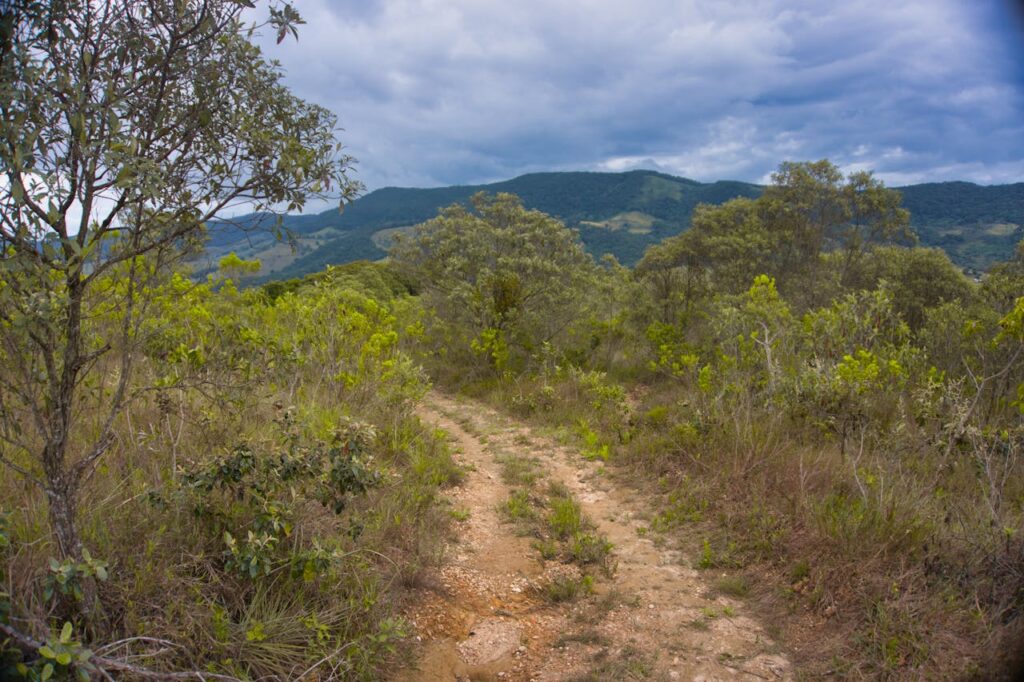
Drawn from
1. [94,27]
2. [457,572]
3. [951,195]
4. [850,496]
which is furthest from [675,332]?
[951,195]

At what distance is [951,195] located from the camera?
6231 cm

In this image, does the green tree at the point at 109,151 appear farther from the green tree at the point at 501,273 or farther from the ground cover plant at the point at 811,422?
the green tree at the point at 501,273

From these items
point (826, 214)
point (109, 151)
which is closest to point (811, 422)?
point (109, 151)

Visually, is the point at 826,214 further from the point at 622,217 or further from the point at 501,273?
the point at 622,217

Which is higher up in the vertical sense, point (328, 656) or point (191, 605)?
point (191, 605)

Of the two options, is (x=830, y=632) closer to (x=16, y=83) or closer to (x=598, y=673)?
(x=598, y=673)

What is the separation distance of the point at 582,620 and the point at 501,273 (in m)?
8.42

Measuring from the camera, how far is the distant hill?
134ft

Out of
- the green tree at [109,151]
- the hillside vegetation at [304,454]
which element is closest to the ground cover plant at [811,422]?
the hillside vegetation at [304,454]

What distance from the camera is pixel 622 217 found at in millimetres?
156000

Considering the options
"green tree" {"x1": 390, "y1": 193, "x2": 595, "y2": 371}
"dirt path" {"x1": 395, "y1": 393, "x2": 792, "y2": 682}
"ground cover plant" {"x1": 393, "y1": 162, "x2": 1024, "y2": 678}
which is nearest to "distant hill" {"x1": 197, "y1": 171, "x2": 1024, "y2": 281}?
"dirt path" {"x1": 395, "y1": 393, "x2": 792, "y2": 682}

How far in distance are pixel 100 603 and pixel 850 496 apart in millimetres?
5271

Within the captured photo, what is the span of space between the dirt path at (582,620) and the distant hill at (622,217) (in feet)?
8.96

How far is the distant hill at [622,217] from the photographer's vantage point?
40.8 meters
